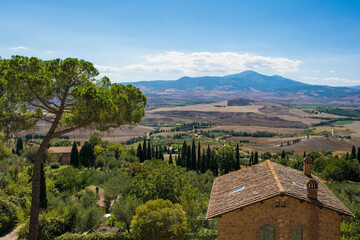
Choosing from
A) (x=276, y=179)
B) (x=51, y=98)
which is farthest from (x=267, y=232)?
(x=51, y=98)

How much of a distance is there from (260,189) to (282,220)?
175 centimetres

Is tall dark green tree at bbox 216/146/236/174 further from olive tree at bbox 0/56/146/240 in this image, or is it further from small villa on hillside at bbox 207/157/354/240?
small villa on hillside at bbox 207/157/354/240

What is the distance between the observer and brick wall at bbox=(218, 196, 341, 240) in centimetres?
1392

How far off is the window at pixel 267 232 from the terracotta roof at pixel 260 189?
1.43 metres

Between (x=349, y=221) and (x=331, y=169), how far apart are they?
29874 mm

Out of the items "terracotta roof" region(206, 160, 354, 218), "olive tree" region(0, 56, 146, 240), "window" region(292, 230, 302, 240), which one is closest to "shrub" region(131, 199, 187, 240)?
"terracotta roof" region(206, 160, 354, 218)

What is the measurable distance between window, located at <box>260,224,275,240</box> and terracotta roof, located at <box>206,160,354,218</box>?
1.43 m

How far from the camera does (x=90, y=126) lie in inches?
692

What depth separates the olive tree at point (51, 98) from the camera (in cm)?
1544

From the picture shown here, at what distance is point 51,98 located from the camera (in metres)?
16.4

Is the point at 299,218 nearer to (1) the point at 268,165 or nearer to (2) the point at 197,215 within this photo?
(1) the point at 268,165

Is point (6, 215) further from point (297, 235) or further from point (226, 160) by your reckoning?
point (226, 160)

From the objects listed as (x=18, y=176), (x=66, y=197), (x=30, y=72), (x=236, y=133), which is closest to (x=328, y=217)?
(x=30, y=72)

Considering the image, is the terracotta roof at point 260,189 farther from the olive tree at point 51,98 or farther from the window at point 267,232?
the olive tree at point 51,98
